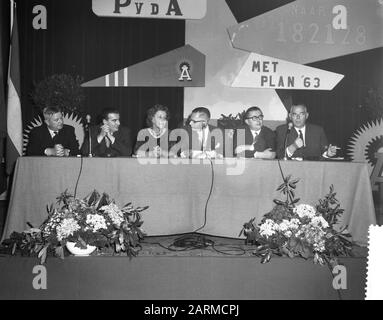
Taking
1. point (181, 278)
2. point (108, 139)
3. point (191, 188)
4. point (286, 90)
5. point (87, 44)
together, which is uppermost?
point (87, 44)

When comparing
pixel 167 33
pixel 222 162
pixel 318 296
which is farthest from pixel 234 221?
pixel 167 33

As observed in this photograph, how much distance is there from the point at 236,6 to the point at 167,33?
941 mm

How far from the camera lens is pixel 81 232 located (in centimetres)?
225

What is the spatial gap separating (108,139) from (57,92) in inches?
51.3

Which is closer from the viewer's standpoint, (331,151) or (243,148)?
(331,151)

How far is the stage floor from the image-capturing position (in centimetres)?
218

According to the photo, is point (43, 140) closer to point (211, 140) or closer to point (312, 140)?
point (211, 140)

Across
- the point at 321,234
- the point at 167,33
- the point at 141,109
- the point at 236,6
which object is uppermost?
the point at 236,6

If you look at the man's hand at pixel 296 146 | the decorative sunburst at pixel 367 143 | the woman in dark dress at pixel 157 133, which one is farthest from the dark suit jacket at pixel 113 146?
the decorative sunburst at pixel 367 143

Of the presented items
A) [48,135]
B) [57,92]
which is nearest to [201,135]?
[48,135]

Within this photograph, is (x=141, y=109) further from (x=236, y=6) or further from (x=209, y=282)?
(x=209, y=282)

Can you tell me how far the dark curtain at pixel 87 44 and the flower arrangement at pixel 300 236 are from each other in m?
3.02

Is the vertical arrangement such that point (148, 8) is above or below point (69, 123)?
above

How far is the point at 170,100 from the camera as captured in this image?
506 centimetres
